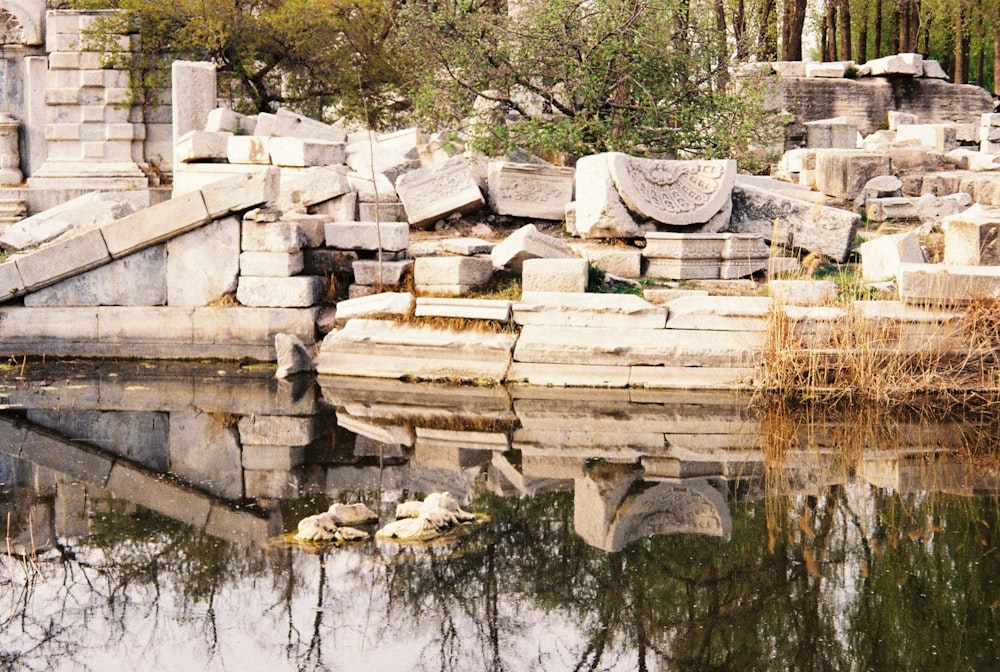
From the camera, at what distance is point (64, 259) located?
10.3 meters

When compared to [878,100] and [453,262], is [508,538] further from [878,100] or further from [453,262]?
[878,100]

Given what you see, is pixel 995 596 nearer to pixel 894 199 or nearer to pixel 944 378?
pixel 944 378

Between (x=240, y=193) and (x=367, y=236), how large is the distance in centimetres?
114

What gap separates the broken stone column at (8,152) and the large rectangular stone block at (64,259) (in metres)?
7.77

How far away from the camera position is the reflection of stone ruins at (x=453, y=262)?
910cm

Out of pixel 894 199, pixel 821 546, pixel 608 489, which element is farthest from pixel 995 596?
pixel 894 199

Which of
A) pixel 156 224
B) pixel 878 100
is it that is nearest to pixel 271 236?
pixel 156 224

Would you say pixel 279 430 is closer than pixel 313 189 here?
Yes

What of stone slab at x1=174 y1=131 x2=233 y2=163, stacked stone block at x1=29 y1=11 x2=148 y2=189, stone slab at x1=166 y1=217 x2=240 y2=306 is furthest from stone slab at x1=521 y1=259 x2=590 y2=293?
stacked stone block at x1=29 y1=11 x2=148 y2=189

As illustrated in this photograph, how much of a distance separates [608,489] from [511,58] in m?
7.19

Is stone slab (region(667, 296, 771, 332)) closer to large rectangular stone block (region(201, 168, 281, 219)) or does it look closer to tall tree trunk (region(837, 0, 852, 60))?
large rectangular stone block (region(201, 168, 281, 219))

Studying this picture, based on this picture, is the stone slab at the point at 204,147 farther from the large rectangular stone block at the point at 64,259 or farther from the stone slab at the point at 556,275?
the stone slab at the point at 556,275

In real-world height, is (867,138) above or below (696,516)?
above

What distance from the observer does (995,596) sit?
5035 millimetres
